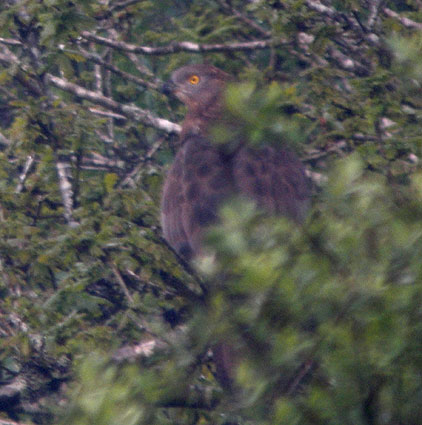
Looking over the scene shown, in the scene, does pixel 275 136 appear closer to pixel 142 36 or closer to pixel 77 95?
pixel 77 95

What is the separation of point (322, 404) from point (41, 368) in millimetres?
2429

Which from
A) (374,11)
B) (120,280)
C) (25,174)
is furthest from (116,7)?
(120,280)

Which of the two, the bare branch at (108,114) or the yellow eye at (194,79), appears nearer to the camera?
the bare branch at (108,114)

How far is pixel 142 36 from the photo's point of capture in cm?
530

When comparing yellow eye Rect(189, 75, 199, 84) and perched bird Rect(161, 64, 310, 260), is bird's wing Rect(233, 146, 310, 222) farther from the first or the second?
yellow eye Rect(189, 75, 199, 84)

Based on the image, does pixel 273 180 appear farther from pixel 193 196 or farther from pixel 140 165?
pixel 140 165

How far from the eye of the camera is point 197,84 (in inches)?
212

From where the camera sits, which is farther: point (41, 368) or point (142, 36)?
point (142, 36)

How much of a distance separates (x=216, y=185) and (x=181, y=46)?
1.11 metres

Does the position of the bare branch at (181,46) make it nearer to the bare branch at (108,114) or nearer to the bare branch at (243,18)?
the bare branch at (243,18)

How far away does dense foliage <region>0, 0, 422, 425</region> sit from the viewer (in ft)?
5.55

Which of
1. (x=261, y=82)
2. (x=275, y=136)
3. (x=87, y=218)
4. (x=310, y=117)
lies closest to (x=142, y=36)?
(x=261, y=82)

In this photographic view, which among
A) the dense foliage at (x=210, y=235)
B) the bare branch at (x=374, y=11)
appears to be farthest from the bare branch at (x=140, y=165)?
the bare branch at (x=374, y=11)

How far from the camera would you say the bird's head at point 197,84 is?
5.30m
